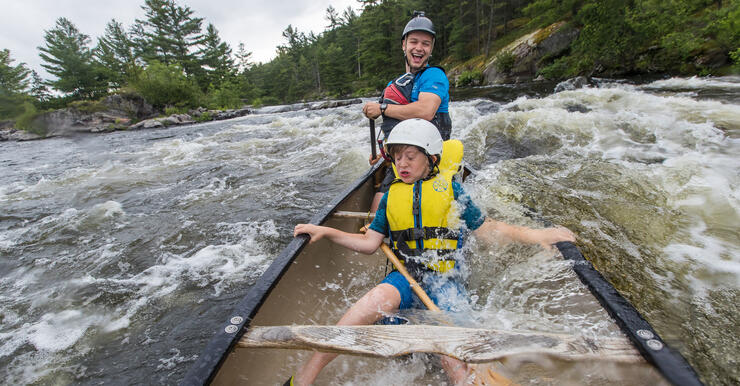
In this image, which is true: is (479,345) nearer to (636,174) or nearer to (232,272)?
(232,272)

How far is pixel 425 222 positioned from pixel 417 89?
1577 mm

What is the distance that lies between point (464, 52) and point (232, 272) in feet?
143

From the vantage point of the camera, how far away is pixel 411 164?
2.30m

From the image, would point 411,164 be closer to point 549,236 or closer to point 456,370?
point 549,236

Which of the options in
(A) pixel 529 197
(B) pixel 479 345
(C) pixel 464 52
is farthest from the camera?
(C) pixel 464 52

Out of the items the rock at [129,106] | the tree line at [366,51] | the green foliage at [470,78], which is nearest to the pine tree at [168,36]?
the tree line at [366,51]

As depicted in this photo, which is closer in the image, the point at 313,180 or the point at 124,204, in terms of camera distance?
the point at 124,204

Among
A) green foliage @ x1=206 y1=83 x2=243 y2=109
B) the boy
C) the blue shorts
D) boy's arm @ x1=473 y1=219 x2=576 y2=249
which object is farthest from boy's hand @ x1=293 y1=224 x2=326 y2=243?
green foliage @ x1=206 y1=83 x2=243 y2=109

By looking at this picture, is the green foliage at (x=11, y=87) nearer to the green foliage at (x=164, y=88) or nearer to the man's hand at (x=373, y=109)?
the green foliage at (x=164, y=88)

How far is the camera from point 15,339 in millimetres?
2764

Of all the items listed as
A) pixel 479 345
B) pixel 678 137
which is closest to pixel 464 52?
pixel 678 137

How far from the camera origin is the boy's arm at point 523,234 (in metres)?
2.18

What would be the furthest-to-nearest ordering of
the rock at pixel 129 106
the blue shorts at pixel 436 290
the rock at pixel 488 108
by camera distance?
the rock at pixel 129 106 < the rock at pixel 488 108 < the blue shorts at pixel 436 290

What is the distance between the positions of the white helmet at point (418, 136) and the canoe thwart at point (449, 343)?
1230 mm
